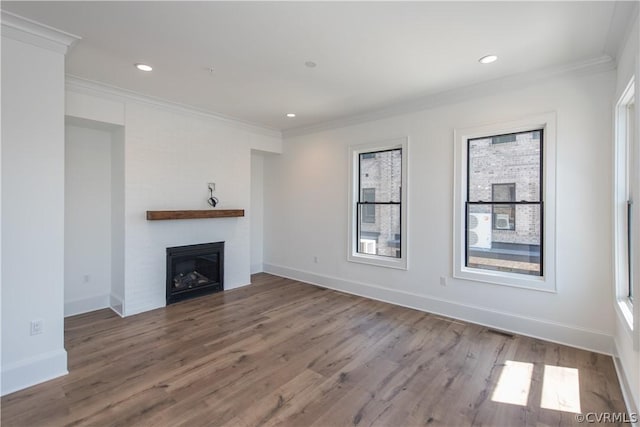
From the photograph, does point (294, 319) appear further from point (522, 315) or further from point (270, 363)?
point (522, 315)

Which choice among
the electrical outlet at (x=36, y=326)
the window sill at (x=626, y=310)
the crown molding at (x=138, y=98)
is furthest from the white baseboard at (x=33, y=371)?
the window sill at (x=626, y=310)

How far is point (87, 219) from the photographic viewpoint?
4.03 meters

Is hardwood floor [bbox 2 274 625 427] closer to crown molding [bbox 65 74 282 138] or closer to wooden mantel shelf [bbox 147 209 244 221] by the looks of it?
wooden mantel shelf [bbox 147 209 244 221]

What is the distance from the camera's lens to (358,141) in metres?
4.77

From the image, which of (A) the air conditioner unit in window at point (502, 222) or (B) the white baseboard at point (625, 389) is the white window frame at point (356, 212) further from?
(B) the white baseboard at point (625, 389)

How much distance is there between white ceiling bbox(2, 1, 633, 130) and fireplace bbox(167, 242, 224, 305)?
2244mm

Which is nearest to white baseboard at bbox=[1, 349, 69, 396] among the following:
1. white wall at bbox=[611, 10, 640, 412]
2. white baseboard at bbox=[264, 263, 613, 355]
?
white baseboard at bbox=[264, 263, 613, 355]

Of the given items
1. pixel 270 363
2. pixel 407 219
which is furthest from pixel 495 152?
pixel 270 363

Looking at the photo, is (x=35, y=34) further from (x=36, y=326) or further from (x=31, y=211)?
(x=36, y=326)

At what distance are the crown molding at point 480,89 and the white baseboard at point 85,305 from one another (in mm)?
4262

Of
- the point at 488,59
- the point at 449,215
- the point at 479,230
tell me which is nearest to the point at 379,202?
the point at 449,215

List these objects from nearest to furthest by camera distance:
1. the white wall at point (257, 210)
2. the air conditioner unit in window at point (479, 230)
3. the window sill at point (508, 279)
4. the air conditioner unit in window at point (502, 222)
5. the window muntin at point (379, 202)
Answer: the window sill at point (508, 279)
the air conditioner unit in window at point (502, 222)
the air conditioner unit in window at point (479, 230)
the window muntin at point (379, 202)
the white wall at point (257, 210)

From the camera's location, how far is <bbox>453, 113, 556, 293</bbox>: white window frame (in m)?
3.13

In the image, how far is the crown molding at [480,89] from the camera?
9.54ft
